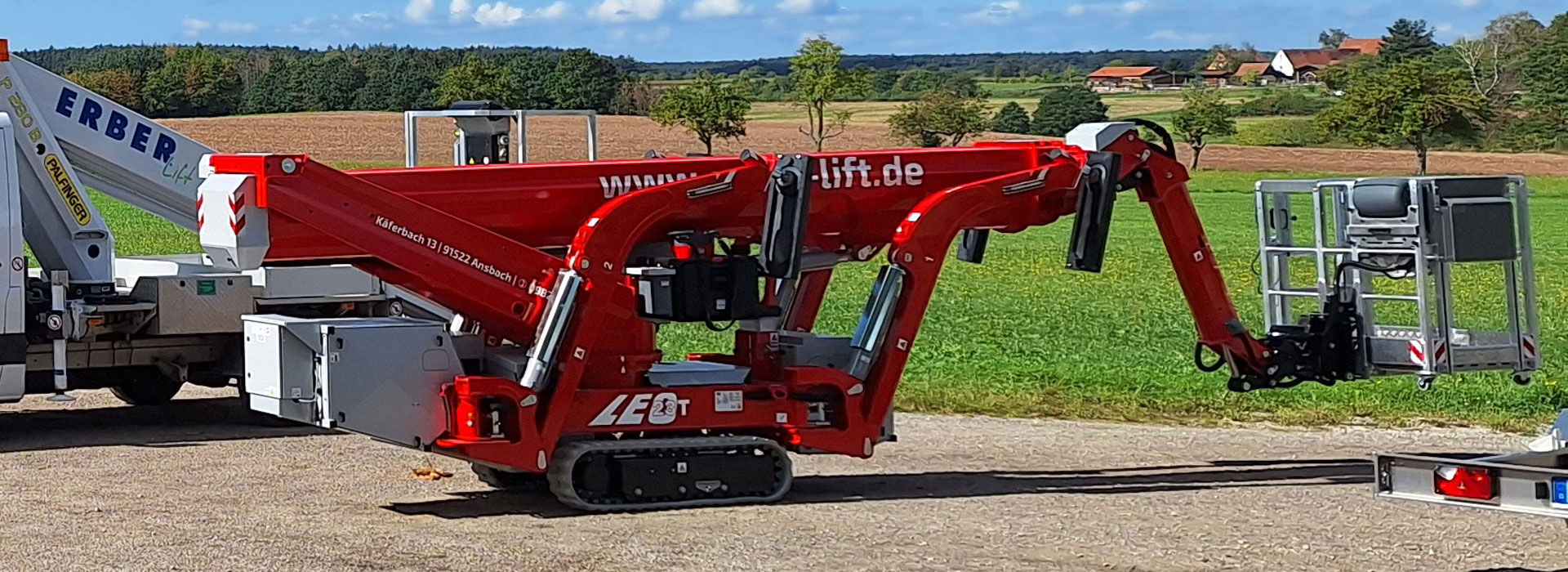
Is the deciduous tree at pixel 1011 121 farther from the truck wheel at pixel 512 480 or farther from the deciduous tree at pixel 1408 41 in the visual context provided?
the truck wheel at pixel 512 480

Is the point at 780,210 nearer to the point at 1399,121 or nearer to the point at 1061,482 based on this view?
the point at 1061,482

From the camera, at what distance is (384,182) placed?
11.5 meters

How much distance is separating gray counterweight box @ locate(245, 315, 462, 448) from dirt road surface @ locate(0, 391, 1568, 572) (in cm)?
53

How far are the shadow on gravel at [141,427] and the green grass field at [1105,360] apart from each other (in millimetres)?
4714

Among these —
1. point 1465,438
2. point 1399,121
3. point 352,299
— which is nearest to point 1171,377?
point 1465,438

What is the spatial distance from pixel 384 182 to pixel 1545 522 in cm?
623

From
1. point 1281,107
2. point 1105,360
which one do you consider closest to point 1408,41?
point 1281,107

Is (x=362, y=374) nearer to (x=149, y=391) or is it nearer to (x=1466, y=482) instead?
(x=1466, y=482)

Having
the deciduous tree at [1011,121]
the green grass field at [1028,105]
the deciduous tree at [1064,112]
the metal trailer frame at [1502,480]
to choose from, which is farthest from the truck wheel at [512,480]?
the deciduous tree at [1011,121]

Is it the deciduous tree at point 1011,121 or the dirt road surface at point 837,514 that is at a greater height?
the deciduous tree at point 1011,121

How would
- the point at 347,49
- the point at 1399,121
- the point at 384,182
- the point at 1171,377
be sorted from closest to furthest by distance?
the point at 384,182
the point at 1171,377
the point at 1399,121
the point at 347,49

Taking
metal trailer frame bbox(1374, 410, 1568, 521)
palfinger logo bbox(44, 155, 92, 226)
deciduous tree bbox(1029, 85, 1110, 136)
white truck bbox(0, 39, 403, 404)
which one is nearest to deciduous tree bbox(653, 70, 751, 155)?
deciduous tree bbox(1029, 85, 1110, 136)

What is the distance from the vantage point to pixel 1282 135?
103m

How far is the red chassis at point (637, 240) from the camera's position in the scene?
11.2m
